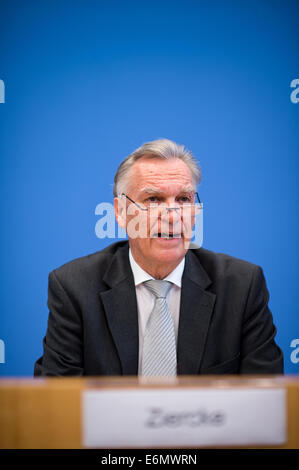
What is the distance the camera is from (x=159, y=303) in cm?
149

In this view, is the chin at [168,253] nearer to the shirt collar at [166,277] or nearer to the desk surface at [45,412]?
the shirt collar at [166,277]

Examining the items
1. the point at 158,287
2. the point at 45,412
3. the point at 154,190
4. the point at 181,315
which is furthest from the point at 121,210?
the point at 45,412

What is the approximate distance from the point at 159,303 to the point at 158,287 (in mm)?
74

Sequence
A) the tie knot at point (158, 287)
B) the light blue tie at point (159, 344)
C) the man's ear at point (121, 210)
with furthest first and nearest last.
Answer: the man's ear at point (121, 210) < the tie knot at point (158, 287) < the light blue tie at point (159, 344)

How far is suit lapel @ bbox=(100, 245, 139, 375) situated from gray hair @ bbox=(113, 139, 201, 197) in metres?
0.35

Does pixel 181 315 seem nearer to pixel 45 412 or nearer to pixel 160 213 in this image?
pixel 160 213

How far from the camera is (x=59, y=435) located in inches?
24.6

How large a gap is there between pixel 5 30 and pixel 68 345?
1735 millimetres

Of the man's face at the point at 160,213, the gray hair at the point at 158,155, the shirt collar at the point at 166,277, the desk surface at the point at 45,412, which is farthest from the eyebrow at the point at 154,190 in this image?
the desk surface at the point at 45,412

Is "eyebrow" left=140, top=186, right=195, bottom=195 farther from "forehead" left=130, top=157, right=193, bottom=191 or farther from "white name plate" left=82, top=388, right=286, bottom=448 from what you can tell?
"white name plate" left=82, top=388, right=286, bottom=448

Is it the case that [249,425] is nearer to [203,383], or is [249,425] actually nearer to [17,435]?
[203,383]

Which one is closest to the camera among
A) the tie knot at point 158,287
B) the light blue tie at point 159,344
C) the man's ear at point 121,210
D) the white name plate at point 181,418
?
the white name plate at point 181,418

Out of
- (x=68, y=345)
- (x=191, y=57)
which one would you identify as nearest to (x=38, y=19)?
(x=191, y=57)

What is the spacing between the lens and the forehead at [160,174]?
151 cm
